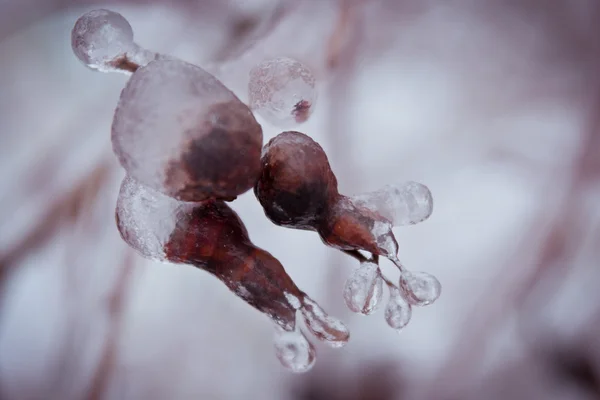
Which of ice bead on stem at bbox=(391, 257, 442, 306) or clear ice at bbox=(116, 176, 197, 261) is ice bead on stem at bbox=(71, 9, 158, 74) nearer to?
clear ice at bbox=(116, 176, 197, 261)

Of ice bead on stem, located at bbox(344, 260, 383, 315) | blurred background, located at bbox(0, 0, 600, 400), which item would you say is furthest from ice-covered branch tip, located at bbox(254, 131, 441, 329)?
blurred background, located at bbox(0, 0, 600, 400)

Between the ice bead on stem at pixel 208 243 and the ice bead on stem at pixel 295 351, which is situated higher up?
the ice bead on stem at pixel 208 243

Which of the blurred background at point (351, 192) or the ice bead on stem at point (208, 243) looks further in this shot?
the blurred background at point (351, 192)

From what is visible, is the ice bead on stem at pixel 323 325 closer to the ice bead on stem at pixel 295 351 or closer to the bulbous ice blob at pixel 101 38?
the ice bead on stem at pixel 295 351

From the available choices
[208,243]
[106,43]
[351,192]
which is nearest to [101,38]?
[106,43]

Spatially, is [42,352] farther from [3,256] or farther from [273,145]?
[273,145]

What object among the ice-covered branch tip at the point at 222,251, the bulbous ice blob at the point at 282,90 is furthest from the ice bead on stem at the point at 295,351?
the bulbous ice blob at the point at 282,90
